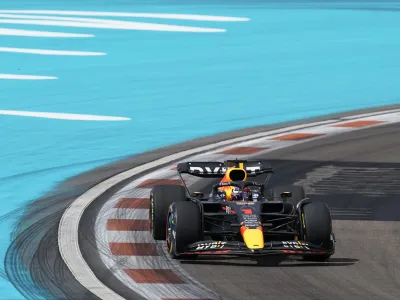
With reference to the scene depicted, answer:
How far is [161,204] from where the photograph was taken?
11.3 meters

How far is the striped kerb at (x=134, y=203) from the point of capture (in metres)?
13.1

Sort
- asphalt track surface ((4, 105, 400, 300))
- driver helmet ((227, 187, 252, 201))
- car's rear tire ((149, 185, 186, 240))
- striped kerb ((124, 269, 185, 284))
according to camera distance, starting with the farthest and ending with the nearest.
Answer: car's rear tire ((149, 185, 186, 240))
driver helmet ((227, 187, 252, 201))
striped kerb ((124, 269, 185, 284))
asphalt track surface ((4, 105, 400, 300))

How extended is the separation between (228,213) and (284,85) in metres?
13.3

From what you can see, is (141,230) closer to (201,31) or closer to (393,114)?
(393,114)

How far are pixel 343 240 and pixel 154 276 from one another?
224 centimetres

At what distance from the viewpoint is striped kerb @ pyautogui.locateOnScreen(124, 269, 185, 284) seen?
9.96 meters

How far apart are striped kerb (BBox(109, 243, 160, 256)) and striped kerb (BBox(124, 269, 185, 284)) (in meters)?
0.62

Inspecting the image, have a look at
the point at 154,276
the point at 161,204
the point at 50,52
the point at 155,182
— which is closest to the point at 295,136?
the point at 155,182

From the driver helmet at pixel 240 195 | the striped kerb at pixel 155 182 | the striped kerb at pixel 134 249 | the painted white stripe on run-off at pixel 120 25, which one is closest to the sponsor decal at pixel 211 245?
the striped kerb at pixel 134 249

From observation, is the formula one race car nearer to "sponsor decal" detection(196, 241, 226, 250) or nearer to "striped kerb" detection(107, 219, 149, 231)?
"sponsor decal" detection(196, 241, 226, 250)

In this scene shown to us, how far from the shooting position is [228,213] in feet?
35.1

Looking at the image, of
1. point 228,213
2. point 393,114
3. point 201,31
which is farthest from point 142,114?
point 201,31

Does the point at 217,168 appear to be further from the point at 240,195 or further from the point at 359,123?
the point at 359,123

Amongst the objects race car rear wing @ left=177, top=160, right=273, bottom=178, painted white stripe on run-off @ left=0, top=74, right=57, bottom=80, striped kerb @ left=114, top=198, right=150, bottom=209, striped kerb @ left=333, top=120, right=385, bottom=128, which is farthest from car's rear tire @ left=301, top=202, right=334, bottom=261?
painted white stripe on run-off @ left=0, top=74, right=57, bottom=80
